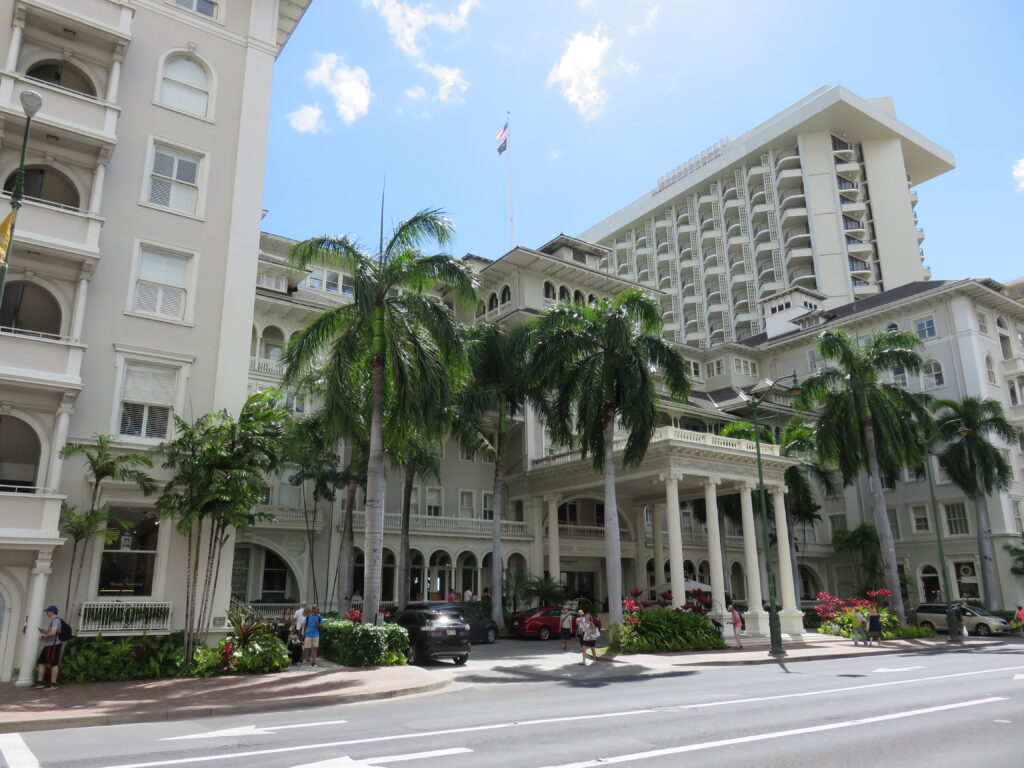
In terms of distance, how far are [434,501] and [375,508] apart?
65.9ft

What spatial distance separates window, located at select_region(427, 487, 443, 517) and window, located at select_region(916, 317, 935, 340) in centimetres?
3658

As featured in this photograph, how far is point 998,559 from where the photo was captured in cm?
4656

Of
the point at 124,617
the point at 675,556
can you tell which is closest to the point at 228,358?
the point at 124,617

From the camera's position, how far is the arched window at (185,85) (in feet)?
73.1

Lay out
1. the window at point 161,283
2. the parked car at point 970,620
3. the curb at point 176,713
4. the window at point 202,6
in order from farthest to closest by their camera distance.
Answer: the parked car at point 970,620, the window at point 202,6, the window at point 161,283, the curb at point 176,713

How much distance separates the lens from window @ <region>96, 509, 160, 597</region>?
1830 centimetres

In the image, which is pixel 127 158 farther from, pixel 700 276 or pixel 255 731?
pixel 700 276

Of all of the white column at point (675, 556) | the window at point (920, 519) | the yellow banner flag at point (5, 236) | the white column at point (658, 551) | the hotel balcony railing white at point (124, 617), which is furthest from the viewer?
the window at point (920, 519)

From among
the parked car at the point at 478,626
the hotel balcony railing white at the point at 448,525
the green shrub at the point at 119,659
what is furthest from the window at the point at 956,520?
the green shrub at the point at 119,659

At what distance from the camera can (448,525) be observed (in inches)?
1507

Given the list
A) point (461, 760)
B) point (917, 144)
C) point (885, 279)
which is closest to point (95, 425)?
point (461, 760)

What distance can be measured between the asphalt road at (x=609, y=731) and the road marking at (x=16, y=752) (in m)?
0.03

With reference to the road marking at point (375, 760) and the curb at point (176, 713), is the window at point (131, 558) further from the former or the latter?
the road marking at point (375, 760)

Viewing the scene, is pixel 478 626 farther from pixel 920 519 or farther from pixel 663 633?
pixel 920 519
